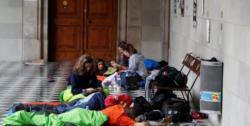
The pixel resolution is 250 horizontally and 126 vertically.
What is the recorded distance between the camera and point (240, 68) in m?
7.91

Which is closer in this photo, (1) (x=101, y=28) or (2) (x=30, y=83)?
(2) (x=30, y=83)

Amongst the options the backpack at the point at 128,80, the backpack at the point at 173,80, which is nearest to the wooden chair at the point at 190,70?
the backpack at the point at 173,80

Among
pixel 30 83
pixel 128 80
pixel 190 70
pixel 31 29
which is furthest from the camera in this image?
pixel 31 29

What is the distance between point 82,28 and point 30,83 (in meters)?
4.79

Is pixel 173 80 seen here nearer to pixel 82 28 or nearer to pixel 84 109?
pixel 84 109

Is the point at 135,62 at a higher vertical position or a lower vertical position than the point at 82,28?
lower

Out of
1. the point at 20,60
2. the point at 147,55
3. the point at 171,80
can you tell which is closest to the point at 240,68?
the point at 171,80

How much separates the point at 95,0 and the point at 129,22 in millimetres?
1322

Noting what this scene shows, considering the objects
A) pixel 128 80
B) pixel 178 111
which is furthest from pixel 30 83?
pixel 178 111

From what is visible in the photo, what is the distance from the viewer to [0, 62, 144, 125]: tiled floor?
12031 millimetres

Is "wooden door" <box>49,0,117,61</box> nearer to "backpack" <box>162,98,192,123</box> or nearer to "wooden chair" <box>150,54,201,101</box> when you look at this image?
"wooden chair" <box>150,54,201,101</box>

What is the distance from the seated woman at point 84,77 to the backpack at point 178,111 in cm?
129

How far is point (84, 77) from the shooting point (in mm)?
10180

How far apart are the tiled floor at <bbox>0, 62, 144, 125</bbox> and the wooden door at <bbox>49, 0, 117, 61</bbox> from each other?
78cm
